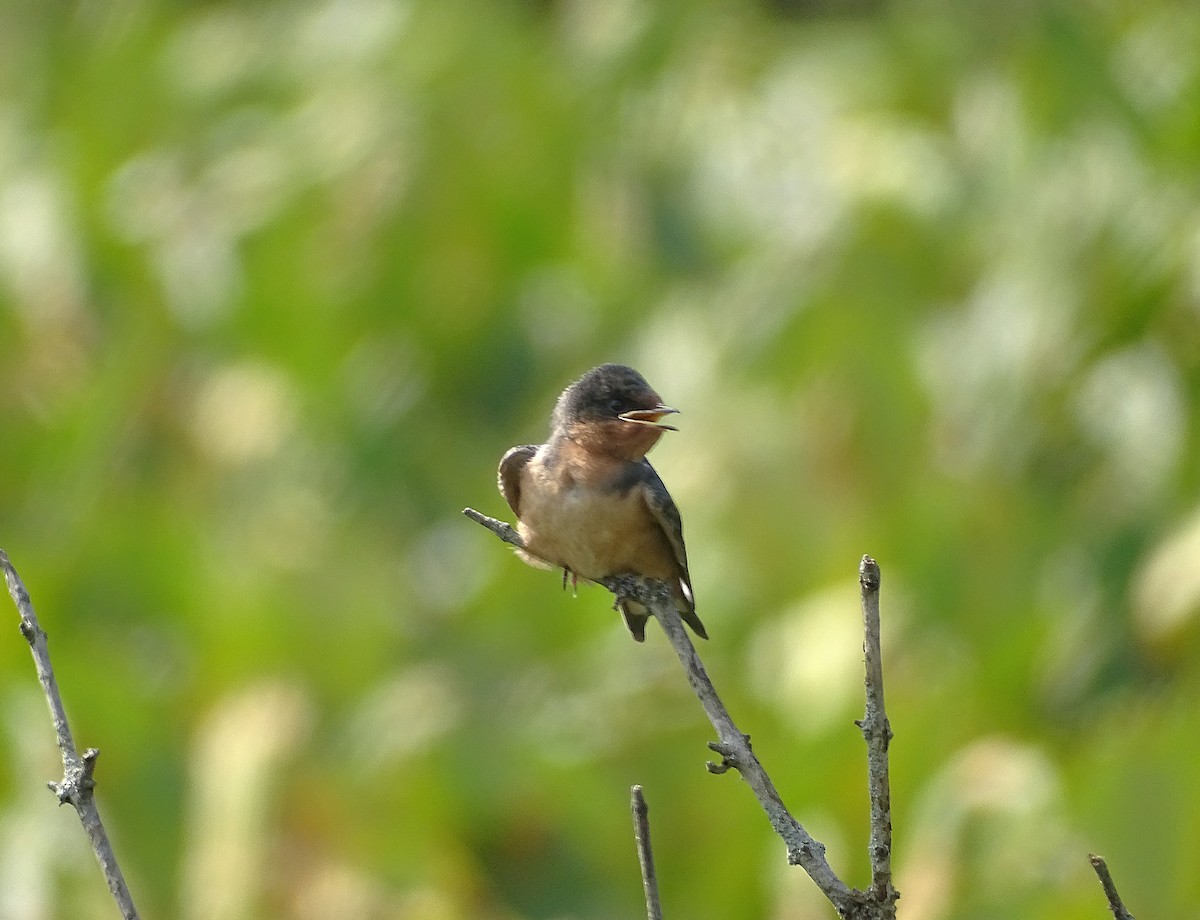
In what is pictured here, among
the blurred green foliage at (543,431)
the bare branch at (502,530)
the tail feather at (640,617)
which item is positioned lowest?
the bare branch at (502,530)

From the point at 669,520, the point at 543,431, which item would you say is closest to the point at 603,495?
the point at 669,520

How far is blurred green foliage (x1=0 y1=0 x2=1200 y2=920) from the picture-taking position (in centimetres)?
394

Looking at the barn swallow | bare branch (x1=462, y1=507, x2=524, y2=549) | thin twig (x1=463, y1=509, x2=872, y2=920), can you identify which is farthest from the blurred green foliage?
thin twig (x1=463, y1=509, x2=872, y2=920)

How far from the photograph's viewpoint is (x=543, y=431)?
5.89 meters

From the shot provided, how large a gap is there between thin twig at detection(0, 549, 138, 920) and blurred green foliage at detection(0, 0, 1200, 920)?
1993mm

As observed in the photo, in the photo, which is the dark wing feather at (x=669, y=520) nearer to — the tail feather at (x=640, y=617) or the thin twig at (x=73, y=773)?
the tail feather at (x=640, y=617)

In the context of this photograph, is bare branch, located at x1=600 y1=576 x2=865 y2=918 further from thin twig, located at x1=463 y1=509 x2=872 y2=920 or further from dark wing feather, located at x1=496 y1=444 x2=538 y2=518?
dark wing feather, located at x1=496 y1=444 x2=538 y2=518

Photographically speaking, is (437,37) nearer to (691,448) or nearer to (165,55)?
(165,55)

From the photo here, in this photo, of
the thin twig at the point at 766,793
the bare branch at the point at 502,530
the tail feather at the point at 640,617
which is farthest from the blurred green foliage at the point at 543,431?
the thin twig at the point at 766,793

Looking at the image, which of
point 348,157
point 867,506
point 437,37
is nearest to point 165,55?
point 437,37

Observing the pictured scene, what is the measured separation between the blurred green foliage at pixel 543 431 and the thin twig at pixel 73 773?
6.54 feet

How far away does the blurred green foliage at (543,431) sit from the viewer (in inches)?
155

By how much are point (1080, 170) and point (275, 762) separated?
150 inches

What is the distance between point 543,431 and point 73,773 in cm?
431
